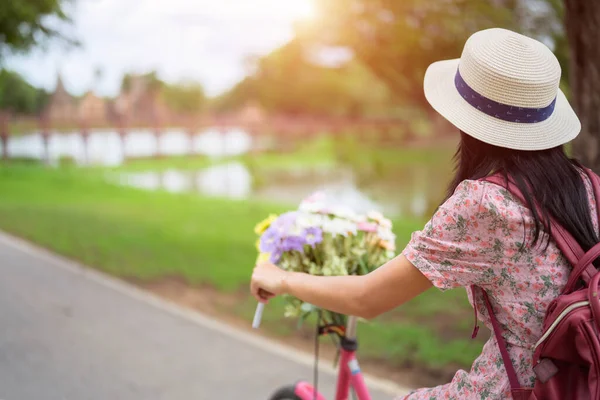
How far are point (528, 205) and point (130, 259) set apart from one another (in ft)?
25.0

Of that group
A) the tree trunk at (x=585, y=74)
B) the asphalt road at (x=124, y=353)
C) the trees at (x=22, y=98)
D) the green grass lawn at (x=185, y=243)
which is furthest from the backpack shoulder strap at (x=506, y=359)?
the trees at (x=22, y=98)

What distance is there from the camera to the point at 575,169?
64.1 inches

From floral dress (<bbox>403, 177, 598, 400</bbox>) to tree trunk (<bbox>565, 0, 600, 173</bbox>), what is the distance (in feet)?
8.55

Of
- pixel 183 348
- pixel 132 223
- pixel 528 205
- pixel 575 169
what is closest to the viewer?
pixel 528 205

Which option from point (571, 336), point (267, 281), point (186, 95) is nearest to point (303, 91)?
point (186, 95)

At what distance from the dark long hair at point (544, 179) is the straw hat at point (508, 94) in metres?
0.04

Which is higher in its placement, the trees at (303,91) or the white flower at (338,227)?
the white flower at (338,227)

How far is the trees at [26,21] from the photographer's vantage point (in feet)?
36.0

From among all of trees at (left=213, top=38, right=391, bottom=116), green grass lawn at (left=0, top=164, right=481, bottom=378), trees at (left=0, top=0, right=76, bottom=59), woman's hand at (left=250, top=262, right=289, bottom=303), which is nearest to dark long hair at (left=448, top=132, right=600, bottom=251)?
woman's hand at (left=250, top=262, right=289, bottom=303)

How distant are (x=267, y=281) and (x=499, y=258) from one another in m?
0.70

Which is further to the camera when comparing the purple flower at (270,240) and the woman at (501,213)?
the purple flower at (270,240)

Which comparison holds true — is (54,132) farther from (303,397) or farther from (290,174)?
(303,397)

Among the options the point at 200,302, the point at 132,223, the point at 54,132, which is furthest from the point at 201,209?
the point at 54,132

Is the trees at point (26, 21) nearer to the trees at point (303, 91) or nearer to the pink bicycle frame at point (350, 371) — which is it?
the pink bicycle frame at point (350, 371)
